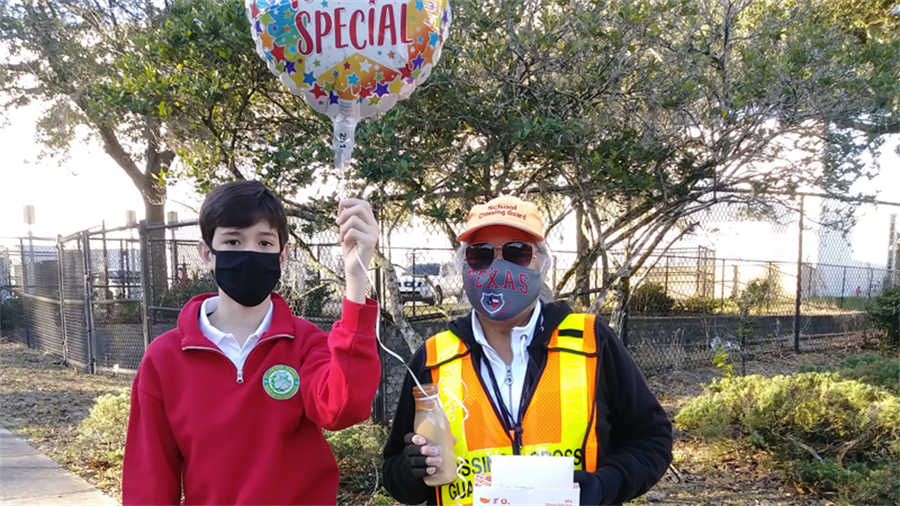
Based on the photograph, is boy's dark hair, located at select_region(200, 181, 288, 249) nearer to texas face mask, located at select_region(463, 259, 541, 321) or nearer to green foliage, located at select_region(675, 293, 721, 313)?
texas face mask, located at select_region(463, 259, 541, 321)

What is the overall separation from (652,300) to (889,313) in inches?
134

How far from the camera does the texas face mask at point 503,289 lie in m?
1.84

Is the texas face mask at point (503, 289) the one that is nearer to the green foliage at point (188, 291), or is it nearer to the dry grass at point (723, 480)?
the dry grass at point (723, 480)

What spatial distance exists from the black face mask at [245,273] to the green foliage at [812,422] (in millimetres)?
3785

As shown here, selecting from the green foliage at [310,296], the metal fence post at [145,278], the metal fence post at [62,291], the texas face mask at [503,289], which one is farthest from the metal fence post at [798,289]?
the metal fence post at [62,291]

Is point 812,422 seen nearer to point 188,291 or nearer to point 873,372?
point 873,372

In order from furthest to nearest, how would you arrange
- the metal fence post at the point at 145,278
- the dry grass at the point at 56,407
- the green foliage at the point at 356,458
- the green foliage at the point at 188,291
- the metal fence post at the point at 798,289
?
the metal fence post at the point at 798,289 < the green foliage at the point at 188,291 < the metal fence post at the point at 145,278 < the dry grass at the point at 56,407 < the green foliage at the point at 356,458

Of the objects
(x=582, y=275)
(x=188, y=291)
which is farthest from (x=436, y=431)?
(x=188, y=291)

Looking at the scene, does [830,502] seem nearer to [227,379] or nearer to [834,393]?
[834,393]

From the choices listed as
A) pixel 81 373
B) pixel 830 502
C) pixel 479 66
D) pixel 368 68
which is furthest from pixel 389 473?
pixel 81 373

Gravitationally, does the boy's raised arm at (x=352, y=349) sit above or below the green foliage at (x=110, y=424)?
above

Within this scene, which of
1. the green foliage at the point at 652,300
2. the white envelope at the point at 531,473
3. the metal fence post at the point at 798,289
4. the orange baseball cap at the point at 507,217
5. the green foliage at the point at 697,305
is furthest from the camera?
the green foliage at the point at 652,300

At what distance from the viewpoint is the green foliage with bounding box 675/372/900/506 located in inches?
158

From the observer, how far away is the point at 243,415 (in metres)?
1.65
